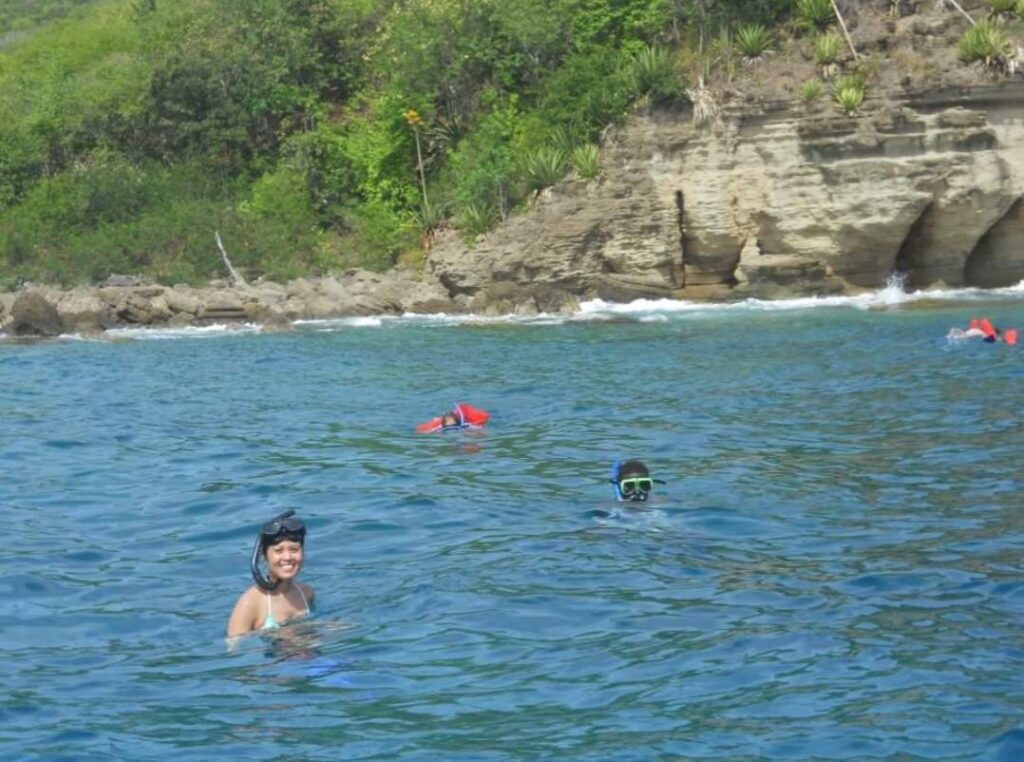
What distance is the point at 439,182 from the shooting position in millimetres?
42344

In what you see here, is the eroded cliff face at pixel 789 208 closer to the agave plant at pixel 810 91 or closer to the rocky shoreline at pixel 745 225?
the rocky shoreline at pixel 745 225

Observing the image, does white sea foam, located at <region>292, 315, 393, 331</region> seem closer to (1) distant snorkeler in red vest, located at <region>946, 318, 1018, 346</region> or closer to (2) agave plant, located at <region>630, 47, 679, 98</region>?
(2) agave plant, located at <region>630, 47, 679, 98</region>

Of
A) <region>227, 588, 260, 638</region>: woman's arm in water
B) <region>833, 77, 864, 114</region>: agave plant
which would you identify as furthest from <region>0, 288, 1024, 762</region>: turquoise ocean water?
<region>833, 77, 864, 114</region>: agave plant

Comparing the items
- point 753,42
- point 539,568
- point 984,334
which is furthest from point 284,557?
point 753,42

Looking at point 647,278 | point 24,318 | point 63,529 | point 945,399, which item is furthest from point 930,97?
point 63,529

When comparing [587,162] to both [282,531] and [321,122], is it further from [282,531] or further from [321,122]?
[282,531]

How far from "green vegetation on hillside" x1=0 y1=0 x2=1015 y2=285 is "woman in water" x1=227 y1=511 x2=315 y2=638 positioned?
90.5 feet

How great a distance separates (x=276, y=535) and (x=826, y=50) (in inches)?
1128

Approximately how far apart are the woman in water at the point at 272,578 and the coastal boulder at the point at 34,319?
26.5 metres

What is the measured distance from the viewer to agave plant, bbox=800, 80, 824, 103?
111 feet

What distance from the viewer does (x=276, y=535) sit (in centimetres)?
877

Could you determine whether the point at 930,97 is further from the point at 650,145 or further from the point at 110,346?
the point at 110,346

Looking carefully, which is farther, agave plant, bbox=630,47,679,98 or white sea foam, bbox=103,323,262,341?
agave plant, bbox=630,47,679,98

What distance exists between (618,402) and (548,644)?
10814 mm
